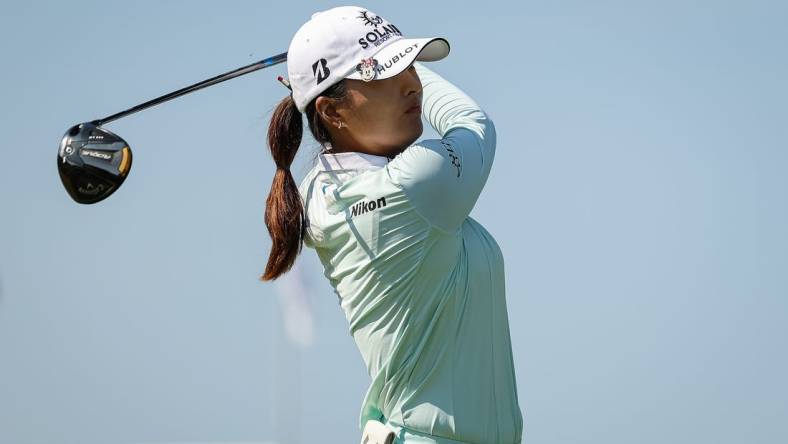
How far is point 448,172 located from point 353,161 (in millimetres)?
310

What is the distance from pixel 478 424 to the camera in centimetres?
296

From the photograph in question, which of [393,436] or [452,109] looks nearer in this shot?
[393,436]

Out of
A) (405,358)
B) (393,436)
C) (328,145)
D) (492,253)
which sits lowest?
(393,436)

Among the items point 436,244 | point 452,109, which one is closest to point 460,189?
point 436,244

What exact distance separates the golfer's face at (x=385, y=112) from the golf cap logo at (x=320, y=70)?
0.21 ft

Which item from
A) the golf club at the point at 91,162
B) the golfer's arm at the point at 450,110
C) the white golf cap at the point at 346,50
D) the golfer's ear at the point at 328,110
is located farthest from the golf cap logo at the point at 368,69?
the golf club at the point at 91,162

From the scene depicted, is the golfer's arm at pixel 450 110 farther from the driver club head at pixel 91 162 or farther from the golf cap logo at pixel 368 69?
the driver club head at pixel 91 162

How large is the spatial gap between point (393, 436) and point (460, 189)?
2.10ft

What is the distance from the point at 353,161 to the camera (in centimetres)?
314

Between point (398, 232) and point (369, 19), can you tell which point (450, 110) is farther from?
point (398, 232)

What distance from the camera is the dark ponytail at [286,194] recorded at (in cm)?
314

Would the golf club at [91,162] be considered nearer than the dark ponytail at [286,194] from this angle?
No

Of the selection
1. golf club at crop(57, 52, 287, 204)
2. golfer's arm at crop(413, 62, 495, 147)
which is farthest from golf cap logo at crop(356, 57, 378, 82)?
golf club at crop(57, 52, 287, 204)

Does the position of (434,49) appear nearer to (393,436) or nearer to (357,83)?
(357,83)
